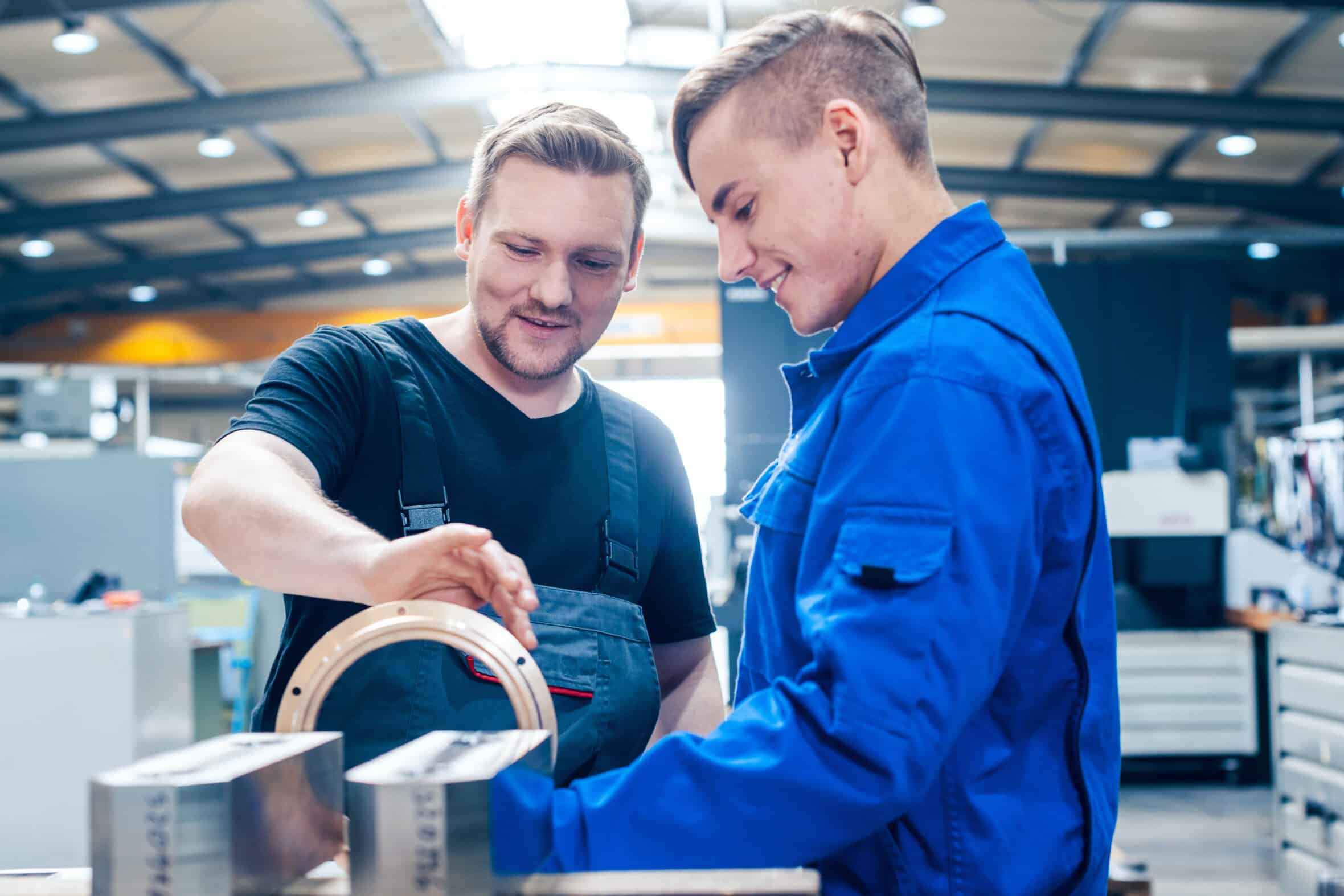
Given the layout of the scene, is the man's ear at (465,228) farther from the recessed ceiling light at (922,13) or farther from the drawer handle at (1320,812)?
the recessed ceiling light at (922,13)

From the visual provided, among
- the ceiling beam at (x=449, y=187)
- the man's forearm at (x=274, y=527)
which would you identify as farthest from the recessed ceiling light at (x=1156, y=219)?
the man's forearm at (x=274, y=527)

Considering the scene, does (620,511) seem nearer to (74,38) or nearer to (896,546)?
(896,546)

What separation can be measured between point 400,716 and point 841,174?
0.71 meters

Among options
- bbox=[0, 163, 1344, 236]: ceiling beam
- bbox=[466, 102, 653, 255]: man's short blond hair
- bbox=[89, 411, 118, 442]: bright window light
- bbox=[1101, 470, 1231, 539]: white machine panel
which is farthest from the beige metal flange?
bbox=[0, 163, 1344, 236]: ceiling beam

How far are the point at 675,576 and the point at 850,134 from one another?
744mm

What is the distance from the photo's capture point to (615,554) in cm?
141

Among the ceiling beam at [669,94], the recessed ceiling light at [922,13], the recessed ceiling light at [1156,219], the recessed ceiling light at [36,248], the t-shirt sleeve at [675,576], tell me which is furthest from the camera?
the recessed ceiling light at [36,248]

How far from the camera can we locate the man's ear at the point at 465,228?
4.77 feet

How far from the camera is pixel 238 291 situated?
45.5ft

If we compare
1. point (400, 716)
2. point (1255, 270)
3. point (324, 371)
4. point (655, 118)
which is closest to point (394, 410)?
point (324, 371)

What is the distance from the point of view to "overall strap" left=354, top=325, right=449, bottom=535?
129cm

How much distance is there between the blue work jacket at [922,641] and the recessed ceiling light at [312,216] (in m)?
10.7

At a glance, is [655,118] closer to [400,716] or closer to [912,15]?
[912,15]

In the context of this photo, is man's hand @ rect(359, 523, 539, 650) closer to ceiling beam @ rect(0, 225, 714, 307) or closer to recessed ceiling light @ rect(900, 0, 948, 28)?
recessed ceiling light @ rect(900, 0, 948, 28)
